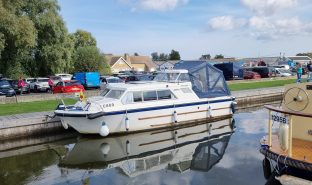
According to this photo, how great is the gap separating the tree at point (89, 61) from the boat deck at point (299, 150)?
5996 cm

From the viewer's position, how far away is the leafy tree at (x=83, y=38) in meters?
84.1

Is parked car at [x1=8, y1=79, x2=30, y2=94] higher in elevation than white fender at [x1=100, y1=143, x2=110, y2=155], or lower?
higher

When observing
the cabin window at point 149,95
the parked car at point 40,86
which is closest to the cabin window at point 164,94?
the cabin window at point 149,95

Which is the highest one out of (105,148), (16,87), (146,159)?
(16,87)

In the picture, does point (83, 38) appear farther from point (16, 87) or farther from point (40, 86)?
point (16, 87)

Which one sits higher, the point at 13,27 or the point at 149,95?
the point at 13,27

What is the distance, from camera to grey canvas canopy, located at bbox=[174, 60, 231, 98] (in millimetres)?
19766

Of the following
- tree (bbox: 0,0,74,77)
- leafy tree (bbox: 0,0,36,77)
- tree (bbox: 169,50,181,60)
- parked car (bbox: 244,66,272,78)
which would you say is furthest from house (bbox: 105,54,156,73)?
leafy tree (bbox: 0,0,36,77)

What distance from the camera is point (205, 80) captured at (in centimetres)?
2042

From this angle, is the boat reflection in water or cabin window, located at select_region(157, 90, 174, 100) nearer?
the boat reflection in water

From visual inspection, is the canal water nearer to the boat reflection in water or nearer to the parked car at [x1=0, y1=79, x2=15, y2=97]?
the boat reflection in water

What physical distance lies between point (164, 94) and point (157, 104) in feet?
2.92

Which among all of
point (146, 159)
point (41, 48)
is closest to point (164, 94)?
point (146, 159)

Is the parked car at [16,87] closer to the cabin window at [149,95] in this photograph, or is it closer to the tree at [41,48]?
the tree at [41,48]
